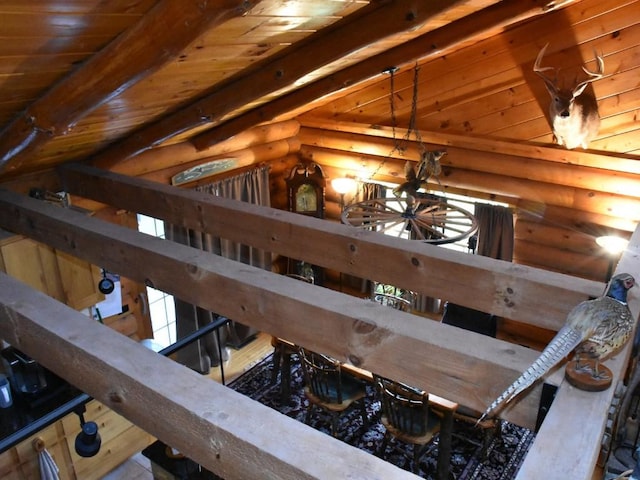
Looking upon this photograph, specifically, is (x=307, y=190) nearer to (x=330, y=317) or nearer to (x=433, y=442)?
(x=433, y=442)

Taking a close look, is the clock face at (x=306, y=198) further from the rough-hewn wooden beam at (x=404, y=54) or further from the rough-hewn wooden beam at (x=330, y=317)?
the rough-hewn wooden beam at (x=330, y=317)

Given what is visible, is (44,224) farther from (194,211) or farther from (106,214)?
(106,214)

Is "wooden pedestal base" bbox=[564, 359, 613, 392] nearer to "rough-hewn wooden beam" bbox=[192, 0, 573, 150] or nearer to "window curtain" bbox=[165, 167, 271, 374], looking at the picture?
"rough-hewn wooden beam" bbox=[192, 0, 573, 150]

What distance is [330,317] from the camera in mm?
1662

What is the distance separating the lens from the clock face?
6234 millimetres

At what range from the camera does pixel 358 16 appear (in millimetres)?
3234

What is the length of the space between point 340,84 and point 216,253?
2618 millimetres

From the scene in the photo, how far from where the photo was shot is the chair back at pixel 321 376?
4484 mm

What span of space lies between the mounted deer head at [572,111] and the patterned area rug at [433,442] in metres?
2.65

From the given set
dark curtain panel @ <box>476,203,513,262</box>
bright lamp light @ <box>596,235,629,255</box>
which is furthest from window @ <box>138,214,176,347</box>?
bright lamp light @ <box>596,235,629,255</box>

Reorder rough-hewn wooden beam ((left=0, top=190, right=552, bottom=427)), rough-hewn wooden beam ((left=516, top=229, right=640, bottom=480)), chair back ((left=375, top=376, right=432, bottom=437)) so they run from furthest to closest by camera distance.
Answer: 1. chair back ((left=375, top=376, right=432, bottom=437))
2. rough-hewn wooden beam ((left=0, top=190, right=552, bottom=427))
3. rough-hewn wooden beam ((left=516, top=229, right=640, bottom=480))

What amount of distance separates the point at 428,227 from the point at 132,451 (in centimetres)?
311

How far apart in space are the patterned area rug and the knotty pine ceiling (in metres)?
2.06

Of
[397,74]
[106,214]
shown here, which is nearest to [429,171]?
[397,74]
